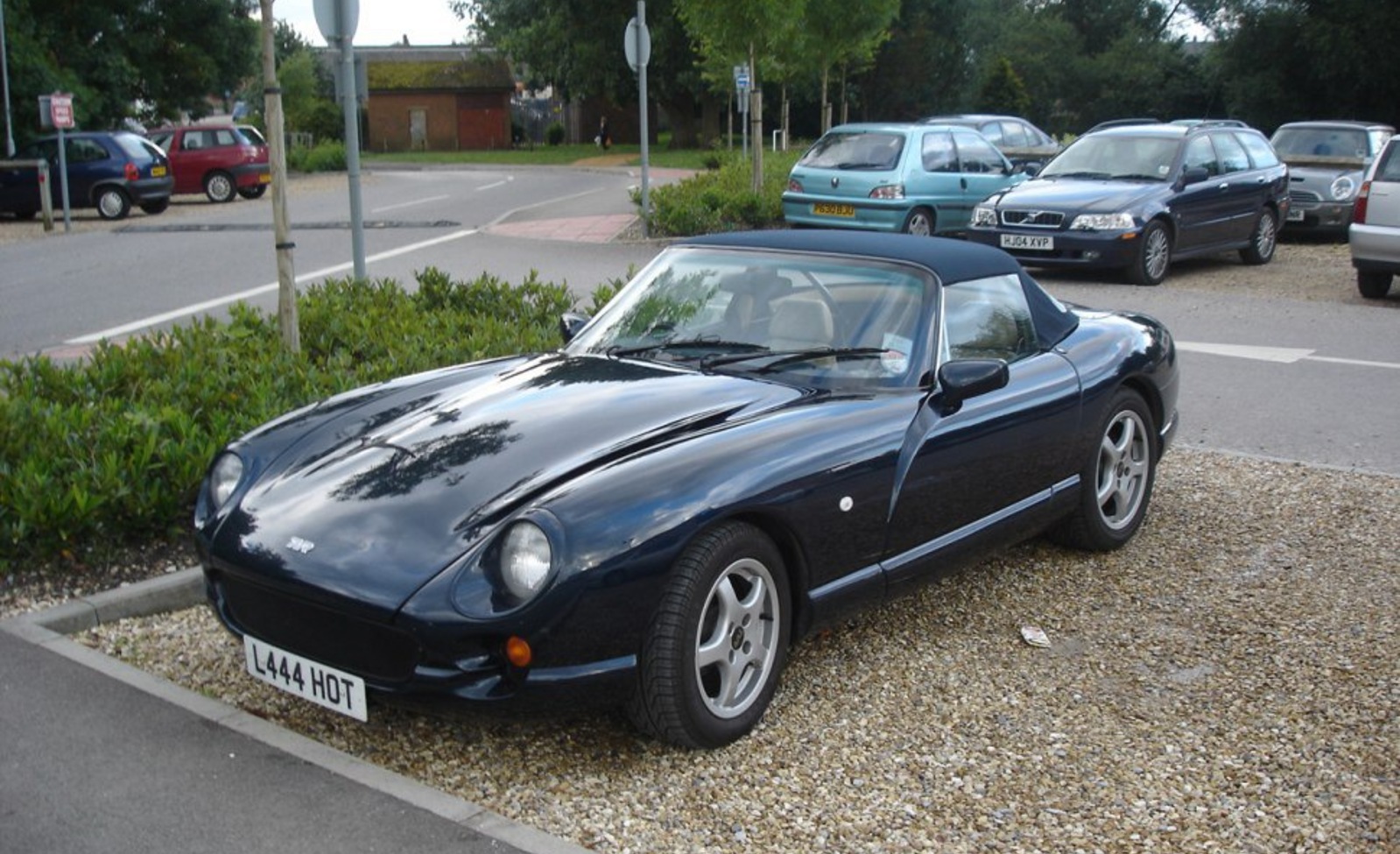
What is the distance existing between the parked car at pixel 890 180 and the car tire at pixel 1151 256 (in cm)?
302

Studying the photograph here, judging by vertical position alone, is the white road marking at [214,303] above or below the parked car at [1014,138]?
below

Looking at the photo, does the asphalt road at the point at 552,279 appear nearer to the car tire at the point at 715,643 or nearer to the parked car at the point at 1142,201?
the parked car at the point at 1142,201

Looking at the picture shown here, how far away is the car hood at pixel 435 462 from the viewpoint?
12.7 feet

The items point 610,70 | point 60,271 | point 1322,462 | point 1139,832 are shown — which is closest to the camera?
point 1139,832

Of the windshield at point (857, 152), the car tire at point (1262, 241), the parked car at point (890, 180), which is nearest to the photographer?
the car tire at point (1262, 241)

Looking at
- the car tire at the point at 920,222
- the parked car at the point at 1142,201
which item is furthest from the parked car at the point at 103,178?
the parked car at the point at 1142,201

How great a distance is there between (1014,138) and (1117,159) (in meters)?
10.4

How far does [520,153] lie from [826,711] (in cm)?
5464

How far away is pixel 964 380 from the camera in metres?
4.83

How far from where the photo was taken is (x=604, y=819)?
3.71m

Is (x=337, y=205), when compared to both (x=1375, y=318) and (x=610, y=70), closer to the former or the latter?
(x=1375, y=318)

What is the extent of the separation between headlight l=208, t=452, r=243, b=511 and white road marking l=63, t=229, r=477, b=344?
564 centimetres

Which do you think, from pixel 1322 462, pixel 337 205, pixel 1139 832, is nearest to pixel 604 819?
pixel 1139 832

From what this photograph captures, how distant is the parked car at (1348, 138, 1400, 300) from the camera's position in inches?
533
